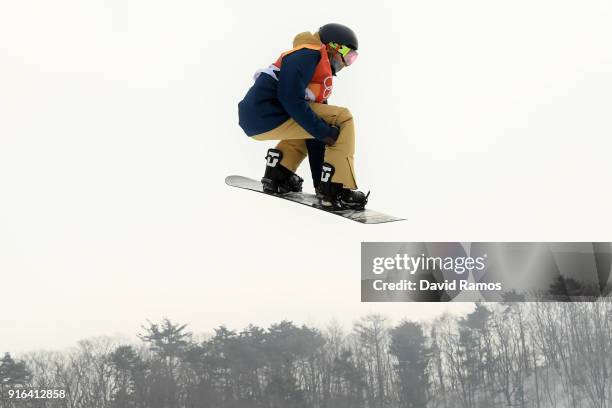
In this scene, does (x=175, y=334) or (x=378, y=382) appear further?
(x=378, y=382)

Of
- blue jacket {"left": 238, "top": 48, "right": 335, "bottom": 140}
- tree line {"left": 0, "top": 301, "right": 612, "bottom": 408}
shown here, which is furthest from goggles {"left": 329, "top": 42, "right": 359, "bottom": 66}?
tree line {"left": 0, "top": 301, "right": 612, "bottom": 408}

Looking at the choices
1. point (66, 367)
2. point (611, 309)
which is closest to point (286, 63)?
point (66, 367)

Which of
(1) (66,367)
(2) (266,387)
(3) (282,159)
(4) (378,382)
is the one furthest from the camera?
(4) (378,382)

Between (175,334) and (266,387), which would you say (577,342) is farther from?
(175,334)

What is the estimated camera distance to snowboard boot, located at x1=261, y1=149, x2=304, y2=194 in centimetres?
696

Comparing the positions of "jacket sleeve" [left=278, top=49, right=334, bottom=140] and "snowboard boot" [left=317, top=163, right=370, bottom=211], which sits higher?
"jacket sleeve" [left=278, top=49, right=334, bottom=140]

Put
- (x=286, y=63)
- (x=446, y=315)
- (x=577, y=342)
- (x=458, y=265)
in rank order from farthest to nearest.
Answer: (x=446, y=315) < (x=577, y=342) < (x=458, y=265) < (x=286, y=63)

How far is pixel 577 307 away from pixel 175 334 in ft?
46.4

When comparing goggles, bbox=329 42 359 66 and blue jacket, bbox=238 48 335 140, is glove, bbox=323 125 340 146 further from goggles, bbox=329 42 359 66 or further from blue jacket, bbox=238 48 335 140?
goggles, bbox=329 42 359 66

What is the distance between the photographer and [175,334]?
20.5m

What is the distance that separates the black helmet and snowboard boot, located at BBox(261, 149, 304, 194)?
1265 millimetres

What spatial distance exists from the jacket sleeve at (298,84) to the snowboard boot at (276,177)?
2.90 ft

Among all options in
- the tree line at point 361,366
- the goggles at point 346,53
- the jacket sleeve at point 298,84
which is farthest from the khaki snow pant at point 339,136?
the tree line at point 361,366

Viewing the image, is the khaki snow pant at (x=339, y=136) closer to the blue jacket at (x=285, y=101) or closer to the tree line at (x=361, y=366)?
the blue jacket at (x=285, y=101)
